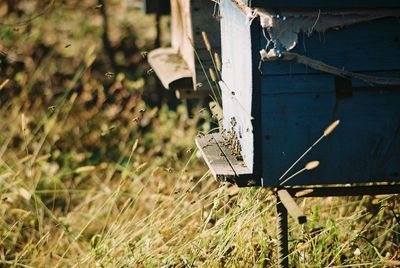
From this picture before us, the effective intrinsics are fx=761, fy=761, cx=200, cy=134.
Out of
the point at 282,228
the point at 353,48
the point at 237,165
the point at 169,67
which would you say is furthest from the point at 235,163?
the point at 169,67

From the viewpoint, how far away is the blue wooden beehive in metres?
3.04

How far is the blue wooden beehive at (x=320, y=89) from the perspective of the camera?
3.04 metres

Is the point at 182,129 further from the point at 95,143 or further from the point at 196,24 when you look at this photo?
the point at 196,24

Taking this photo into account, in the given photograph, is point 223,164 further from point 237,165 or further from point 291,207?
point 291,207

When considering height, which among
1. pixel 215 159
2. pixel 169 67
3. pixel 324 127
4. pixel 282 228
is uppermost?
pixel 324 127

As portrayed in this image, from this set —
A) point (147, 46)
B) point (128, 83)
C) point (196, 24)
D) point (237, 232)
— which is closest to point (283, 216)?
point (237, 232)

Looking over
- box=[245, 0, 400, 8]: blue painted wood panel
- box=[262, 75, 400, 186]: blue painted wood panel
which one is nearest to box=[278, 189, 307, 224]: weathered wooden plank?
box=[262, 75, 400, 186]: blue painted wood panel

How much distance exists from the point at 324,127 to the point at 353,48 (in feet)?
1.15

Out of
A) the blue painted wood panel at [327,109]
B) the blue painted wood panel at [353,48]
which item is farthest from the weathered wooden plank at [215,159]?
the blue painted wood panel at [353,48]

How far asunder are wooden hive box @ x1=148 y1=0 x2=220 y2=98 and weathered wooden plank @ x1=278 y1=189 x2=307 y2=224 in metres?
1.44

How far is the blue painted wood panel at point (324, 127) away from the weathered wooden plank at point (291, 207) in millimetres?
94

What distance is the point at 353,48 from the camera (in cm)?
311

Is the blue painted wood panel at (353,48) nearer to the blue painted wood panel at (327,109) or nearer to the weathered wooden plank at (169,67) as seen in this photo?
the blue painted wood panel at (327,109)

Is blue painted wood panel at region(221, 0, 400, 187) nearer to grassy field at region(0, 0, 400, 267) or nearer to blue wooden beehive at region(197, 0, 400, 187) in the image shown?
blue wooden beehive at region(197, 0, 400, 187)
